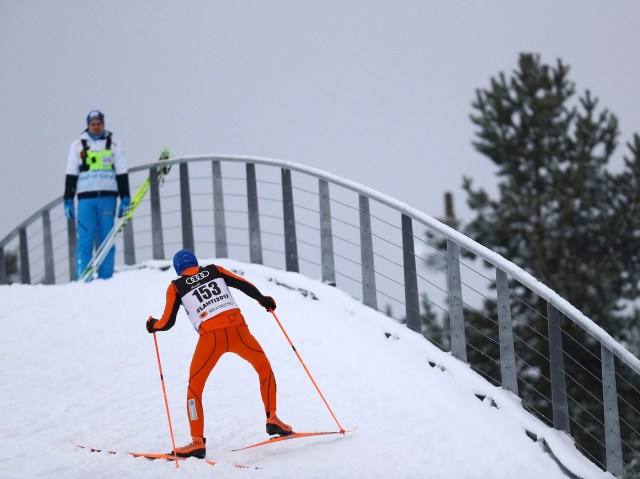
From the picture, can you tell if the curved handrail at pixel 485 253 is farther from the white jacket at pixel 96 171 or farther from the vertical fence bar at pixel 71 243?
the vertical fence bar at pixel 71 243

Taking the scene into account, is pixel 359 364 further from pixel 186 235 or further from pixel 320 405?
pixel 186 235

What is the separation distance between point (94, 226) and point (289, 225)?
289 centimetres

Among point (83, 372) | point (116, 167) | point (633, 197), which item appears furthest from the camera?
point (633, 197)

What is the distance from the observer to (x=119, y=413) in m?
8.95

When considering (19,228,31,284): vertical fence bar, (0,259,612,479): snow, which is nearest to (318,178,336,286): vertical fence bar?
(0,259,612,479): snow

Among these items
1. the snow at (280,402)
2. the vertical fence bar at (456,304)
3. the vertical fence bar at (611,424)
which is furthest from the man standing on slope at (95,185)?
the vertical fence bar at (611,424)

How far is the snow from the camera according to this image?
25.1ft

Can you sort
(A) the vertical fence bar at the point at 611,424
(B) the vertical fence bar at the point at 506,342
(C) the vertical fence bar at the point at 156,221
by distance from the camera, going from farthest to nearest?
1. (C) the vertical fence bar at the point at 156,221
2. (B) the vertical fence bar at the point at 506,342
3. (A) the vertical fence bar at the point at 611,424

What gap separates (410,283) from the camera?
32.1 feet

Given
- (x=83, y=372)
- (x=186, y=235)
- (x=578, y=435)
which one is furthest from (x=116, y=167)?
(x=578, y=435)

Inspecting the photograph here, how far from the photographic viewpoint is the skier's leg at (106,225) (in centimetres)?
1348

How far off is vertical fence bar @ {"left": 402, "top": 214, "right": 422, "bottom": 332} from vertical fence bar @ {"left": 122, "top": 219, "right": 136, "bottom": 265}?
569cm

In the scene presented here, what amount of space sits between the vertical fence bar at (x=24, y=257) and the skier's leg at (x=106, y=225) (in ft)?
11.6

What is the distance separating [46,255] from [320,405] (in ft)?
28.6
